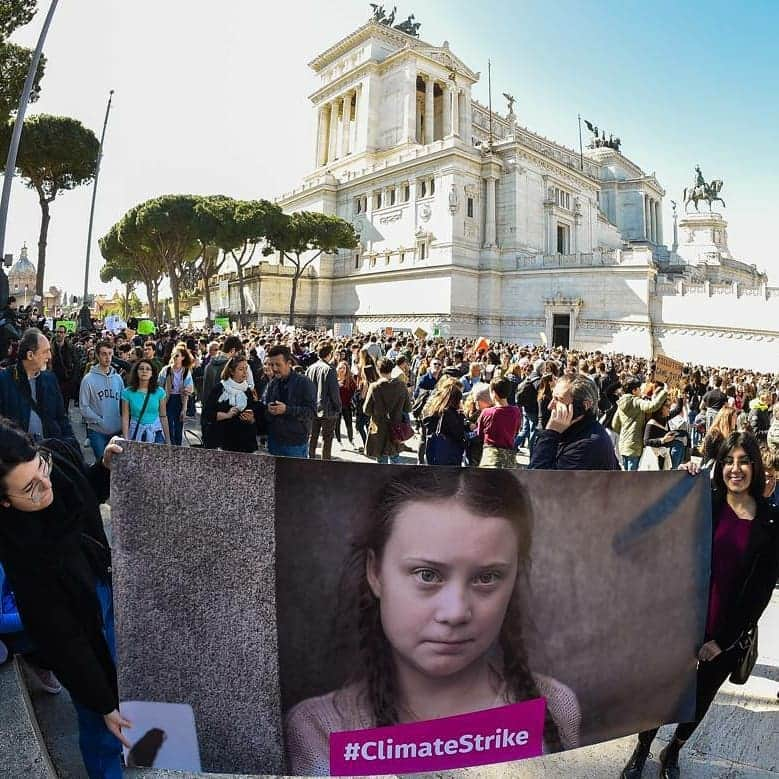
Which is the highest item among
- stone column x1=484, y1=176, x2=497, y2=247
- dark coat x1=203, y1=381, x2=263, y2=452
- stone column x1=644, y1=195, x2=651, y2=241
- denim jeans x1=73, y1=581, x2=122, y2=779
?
stone column x1=644, y1=195, x2=651, y2=241

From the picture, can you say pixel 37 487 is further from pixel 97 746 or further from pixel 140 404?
pixel 140 404

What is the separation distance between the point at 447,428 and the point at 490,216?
36261 mm

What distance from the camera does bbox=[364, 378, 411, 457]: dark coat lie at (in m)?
6.71

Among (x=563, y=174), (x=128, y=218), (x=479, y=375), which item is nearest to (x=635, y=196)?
(x=563, y=174)

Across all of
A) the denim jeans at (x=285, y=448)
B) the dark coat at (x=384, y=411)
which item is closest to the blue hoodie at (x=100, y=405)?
the denim jeans at (x=285, y=448)

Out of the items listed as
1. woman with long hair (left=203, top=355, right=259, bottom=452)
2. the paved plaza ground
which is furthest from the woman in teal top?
the paved plaza ground

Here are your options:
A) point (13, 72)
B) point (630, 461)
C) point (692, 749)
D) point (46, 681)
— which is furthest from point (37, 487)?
point (13, 72)

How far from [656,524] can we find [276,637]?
157 cm

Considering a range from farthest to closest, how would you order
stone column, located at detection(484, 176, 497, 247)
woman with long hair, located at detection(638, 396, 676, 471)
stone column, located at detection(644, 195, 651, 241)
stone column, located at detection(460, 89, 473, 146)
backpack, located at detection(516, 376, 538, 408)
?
stone column, located at detection(644, 195, 651, 241), stone column, located at detection(460, 89, 473, 146), stone column, located at detection(484, 176, 497, 247), backpack, located at detection(516, 376, 538, 408), woman with long hair, located at detection(638, 396, 676, 471)

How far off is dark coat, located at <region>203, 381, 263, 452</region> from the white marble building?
30284mm

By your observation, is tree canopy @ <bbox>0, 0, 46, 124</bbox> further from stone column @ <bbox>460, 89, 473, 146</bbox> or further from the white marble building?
stone column @ <bbox>460, 89, 473, 146</bbox>

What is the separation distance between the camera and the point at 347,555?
6.14 feet

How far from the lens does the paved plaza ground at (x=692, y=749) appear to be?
96.1 inches

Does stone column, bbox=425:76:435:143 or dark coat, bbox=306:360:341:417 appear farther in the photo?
stone column, bbox=425:76:435:143
